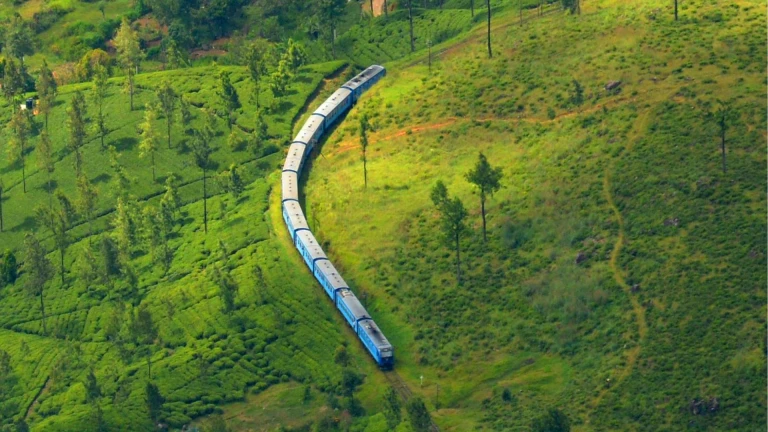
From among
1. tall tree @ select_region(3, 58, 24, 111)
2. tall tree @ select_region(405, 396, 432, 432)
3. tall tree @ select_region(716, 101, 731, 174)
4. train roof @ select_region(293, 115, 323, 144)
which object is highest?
tall tree @ select_region(3, 58, 24, 111)

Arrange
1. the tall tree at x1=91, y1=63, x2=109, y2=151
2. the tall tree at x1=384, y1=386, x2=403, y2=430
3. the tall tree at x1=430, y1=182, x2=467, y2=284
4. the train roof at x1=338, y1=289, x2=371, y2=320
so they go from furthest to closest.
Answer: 1. the tall tree at x1=91, y1=63, x2=109, y2=151
2. the tall tree at x1=430, y1=182, x2=467, y2=284
3. the train roof at x1=338, y1=289, x2=371, y2=320
4. the tall tree at x1=384, y1=386, x2=403, y2=430

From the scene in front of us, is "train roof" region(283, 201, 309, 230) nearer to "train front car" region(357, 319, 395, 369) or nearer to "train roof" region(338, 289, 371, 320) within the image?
"train roof" region(338, 289, 371, 320)

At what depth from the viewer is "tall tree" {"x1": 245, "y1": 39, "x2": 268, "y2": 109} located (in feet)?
620

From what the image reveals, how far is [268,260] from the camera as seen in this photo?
153000mm

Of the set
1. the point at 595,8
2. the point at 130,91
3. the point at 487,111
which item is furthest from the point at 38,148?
the point at 595,8

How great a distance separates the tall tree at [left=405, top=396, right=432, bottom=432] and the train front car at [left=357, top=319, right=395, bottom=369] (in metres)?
12.1

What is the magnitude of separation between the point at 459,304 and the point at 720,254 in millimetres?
24668

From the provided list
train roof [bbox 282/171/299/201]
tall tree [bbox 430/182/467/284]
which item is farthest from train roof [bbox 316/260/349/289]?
train roof [bbox 282/171/299/201]

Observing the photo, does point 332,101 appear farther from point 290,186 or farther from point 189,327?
point 189,327

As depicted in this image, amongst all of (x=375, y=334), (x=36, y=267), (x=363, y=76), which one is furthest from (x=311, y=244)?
(x=363, y=76)

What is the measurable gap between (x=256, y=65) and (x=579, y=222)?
59448mm

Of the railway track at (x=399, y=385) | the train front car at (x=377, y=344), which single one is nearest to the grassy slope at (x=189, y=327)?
the train front car at (x=377, y=344)

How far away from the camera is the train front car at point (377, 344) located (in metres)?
134

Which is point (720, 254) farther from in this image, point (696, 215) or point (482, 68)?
point (482, 68)
